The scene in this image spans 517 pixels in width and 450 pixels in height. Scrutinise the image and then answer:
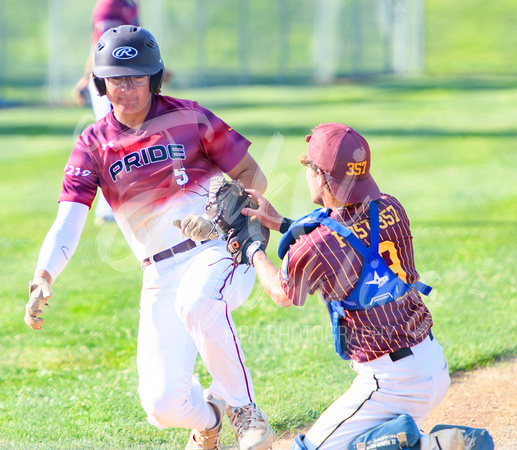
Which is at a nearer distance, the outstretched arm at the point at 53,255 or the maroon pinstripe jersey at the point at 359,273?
the maroon pinstripe jersey at the point at 359,273

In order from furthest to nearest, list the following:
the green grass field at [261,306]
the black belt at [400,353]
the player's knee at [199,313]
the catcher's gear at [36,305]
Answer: the green grass field at [261,306], the player's knee at [199,313], the catcher's gear at [36,305], the black belt at [400,353]

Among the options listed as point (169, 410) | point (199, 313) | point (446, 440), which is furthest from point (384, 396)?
point (169, 410)

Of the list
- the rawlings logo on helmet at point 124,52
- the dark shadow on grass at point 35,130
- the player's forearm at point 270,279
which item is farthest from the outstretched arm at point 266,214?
the dark shadow on grass at point 35,130

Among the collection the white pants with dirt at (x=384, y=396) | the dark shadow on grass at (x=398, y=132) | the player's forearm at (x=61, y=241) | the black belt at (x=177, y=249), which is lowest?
the dark shadow on grass at (x=398, y=132)

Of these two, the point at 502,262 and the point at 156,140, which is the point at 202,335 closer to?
the point at 156,140

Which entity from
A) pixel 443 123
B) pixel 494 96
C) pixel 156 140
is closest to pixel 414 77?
pixel 494 96

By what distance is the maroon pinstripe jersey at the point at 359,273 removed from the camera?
3.31 metres

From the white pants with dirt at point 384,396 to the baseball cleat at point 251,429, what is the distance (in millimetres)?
509

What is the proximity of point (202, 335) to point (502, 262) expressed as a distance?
16.6 feet

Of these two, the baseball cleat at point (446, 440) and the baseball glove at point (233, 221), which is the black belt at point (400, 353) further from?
the baseball glove at point (233, 221)

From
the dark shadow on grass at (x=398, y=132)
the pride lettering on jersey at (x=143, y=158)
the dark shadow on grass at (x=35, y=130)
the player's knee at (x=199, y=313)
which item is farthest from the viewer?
the dark shadow on grass at (x=35, y=130)

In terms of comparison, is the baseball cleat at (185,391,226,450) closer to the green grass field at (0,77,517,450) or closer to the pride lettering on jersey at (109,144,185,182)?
the green grass field at (0,77,517,450)

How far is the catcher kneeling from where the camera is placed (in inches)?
131

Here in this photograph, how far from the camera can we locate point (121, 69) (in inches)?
157
